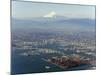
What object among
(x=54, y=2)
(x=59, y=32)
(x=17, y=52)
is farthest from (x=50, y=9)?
(x=17, y=52)

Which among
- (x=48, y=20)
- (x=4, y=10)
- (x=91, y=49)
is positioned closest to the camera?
(x=4, y=10)

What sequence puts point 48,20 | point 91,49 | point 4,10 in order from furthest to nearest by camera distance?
point 91,49 → point 48,20 → point 4,10

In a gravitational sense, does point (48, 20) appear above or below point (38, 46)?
above

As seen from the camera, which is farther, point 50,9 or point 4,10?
point 50,9

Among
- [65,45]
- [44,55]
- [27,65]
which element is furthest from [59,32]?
[27,65]

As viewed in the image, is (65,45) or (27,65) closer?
(27,65)

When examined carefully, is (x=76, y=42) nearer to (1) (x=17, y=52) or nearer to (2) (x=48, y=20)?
(2) (x=48, y=20)

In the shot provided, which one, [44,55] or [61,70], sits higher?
[44,55]

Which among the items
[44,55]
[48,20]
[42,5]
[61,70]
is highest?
[42,5]
